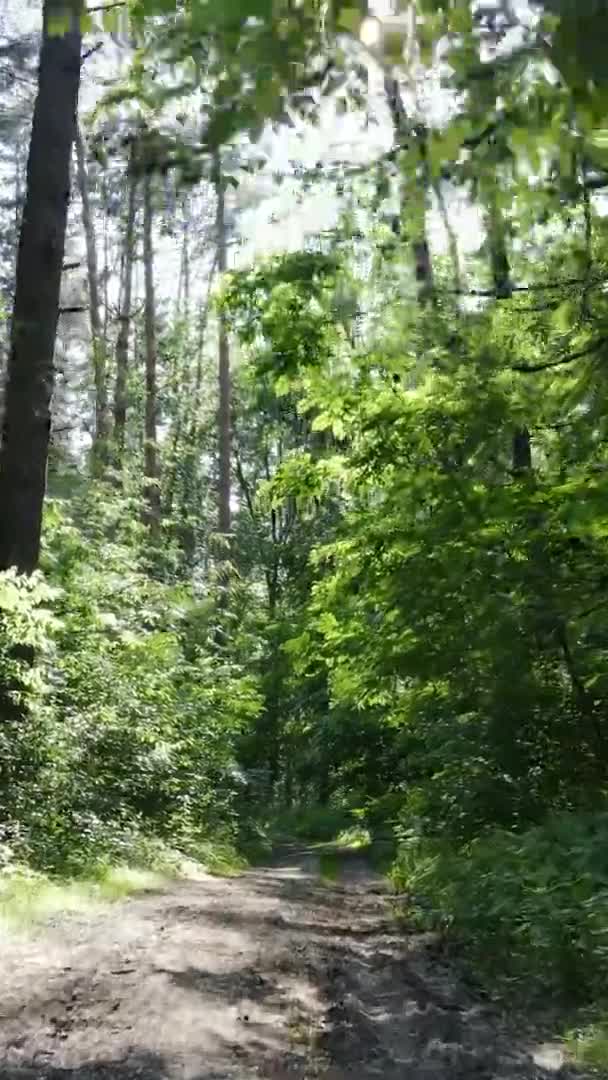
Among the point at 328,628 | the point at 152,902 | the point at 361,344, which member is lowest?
the point at 152,902

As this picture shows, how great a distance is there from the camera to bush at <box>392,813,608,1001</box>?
5.21m

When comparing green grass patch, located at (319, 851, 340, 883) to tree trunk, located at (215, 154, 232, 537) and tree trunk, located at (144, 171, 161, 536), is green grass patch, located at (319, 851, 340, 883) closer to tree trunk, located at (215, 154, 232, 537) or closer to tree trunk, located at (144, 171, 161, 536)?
tree trunk, located at (144, 171, 161, 536)

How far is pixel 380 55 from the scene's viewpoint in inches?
81.5

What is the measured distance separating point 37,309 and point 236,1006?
783 cm

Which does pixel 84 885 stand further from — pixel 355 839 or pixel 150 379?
pixel 150 379

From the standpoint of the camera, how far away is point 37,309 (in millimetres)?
11133

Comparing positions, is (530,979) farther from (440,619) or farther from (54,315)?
(54,315)

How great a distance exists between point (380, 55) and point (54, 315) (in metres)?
9.65

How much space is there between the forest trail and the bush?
12.3 inches

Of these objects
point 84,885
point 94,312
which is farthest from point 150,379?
→ point 84,885

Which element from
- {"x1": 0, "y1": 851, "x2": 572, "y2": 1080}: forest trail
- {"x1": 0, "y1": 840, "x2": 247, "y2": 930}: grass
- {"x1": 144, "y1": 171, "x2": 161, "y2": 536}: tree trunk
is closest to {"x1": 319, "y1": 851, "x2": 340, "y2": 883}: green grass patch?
{"x1": 0, "y1": 840, "x2": 247, "y2": 930}: grass

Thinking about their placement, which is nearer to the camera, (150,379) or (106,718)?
(106,718)

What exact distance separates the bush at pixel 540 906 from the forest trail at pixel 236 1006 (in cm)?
31

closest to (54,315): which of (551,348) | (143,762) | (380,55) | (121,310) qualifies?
(143,762)
